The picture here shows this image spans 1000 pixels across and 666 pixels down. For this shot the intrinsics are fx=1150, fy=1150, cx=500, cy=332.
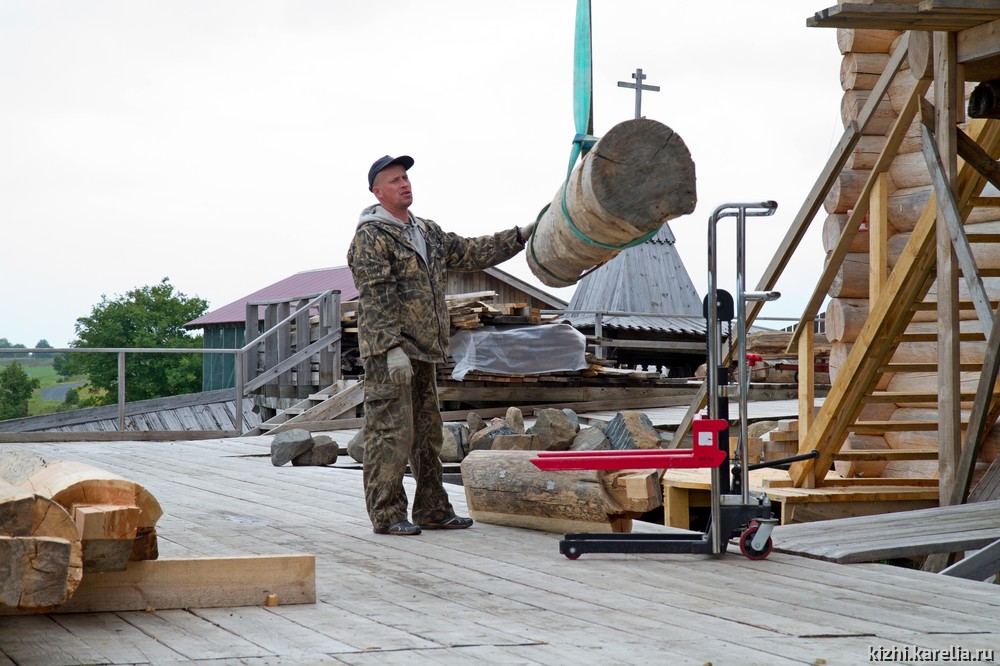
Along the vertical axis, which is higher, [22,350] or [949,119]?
[949,119]

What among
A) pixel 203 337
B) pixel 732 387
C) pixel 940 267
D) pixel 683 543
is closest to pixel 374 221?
pixel 683 543

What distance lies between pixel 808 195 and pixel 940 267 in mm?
1615

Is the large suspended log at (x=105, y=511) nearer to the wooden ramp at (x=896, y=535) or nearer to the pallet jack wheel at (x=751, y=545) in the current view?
the pallet jack wheel at (x=751, y=545)

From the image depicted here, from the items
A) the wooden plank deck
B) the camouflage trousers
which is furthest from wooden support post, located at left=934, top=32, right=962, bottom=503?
the camouflage trousers

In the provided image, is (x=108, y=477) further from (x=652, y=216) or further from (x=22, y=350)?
(x=22, y=350)

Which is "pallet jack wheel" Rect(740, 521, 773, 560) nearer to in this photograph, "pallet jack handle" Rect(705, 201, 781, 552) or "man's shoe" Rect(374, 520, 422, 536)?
"pallet jack handle" Rect(705, 201, 781, 552)

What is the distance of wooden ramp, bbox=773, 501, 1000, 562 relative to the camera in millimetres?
5191

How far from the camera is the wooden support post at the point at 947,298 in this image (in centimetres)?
670

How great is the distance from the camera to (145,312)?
5784 cm

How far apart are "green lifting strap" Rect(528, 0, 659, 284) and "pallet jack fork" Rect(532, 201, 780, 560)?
0.43m

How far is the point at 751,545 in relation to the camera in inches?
198

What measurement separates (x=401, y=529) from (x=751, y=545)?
180 cm

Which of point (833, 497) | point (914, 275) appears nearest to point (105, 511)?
point (833, 497)

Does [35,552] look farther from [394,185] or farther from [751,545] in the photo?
[394,185]
